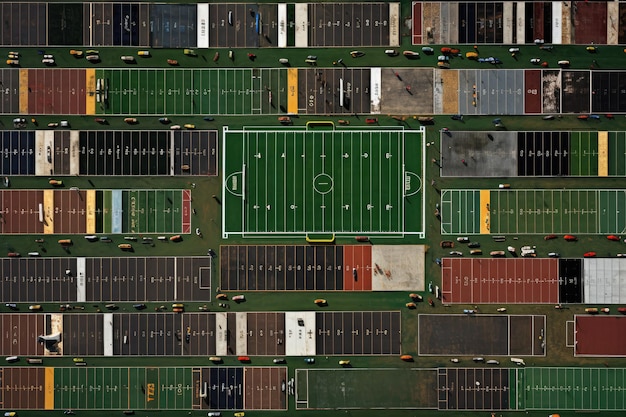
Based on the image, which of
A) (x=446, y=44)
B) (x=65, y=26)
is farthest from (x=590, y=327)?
(x=65, y=26)

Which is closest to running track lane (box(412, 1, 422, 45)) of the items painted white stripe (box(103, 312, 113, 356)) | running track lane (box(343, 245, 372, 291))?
running track lane (box(343, 245, 372, 291))

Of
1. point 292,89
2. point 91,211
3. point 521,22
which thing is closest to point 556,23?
point 521,22

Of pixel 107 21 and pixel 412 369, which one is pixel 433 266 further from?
pixel 107 21

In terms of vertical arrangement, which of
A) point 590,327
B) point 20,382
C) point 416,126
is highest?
point 416,126

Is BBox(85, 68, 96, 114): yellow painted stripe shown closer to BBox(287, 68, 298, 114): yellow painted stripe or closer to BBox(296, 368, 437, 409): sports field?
BBox(287, 68, 298, 114): yellow painted stripe

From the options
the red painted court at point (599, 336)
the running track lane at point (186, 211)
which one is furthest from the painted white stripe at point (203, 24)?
the red painted court at point (599, 336)

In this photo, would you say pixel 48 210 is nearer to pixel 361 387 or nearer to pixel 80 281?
pixel 80 281
